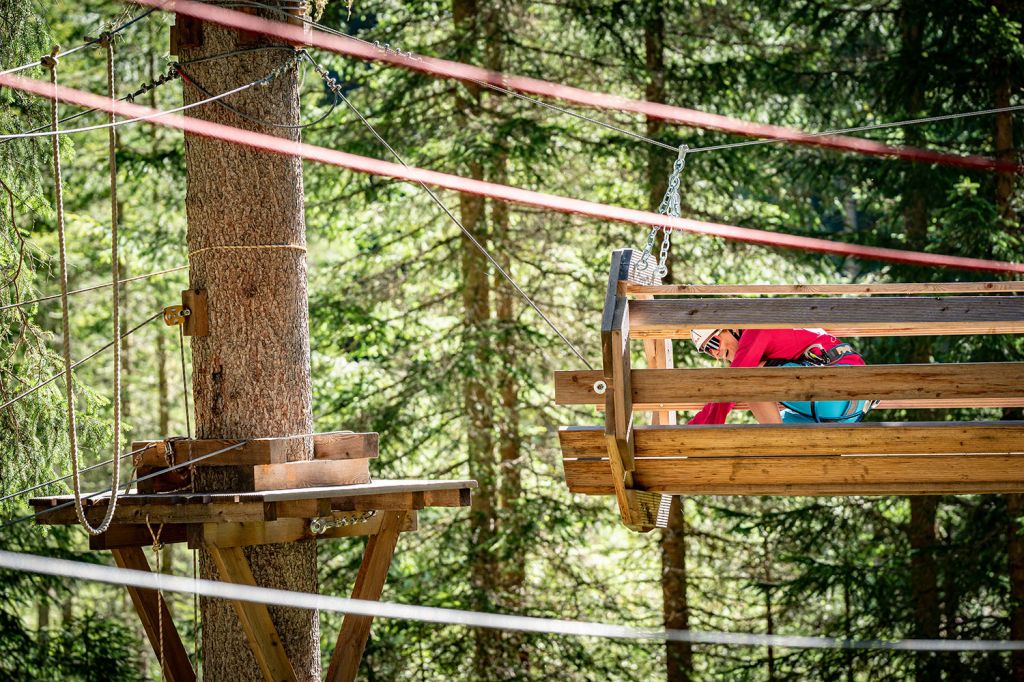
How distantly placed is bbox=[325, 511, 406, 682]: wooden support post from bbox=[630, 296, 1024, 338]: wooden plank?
2.12 m

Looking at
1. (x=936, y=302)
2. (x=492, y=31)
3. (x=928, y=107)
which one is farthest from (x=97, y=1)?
(x=936, y=302)

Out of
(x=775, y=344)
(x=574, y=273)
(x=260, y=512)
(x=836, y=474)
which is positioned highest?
(x=574, y=273)

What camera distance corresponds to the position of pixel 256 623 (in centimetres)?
513

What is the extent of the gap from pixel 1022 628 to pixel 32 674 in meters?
8.91

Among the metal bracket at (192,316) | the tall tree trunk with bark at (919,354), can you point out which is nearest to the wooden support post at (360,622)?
the metal bracket at (192,316)

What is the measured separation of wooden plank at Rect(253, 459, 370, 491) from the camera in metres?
5.25

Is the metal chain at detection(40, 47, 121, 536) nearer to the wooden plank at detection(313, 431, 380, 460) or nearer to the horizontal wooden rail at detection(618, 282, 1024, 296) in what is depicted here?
the wooden plank at detection(313, 431, 380, 460)

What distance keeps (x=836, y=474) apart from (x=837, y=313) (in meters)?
0.64

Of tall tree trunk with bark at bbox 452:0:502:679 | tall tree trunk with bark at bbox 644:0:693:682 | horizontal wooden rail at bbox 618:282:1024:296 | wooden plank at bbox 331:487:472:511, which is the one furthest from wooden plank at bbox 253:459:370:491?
tall tree trunk with bark at bbox 644:0:693:682

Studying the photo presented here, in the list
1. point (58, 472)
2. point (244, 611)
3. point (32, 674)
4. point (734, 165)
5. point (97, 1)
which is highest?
point (97, 1)

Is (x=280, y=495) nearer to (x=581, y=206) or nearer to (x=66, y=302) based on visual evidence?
(x=66, y=302)

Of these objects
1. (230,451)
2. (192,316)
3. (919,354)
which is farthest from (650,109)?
(230,451)

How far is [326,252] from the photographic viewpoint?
1934cm

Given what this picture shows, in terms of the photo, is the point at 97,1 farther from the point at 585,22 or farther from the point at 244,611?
the point at 244,611
